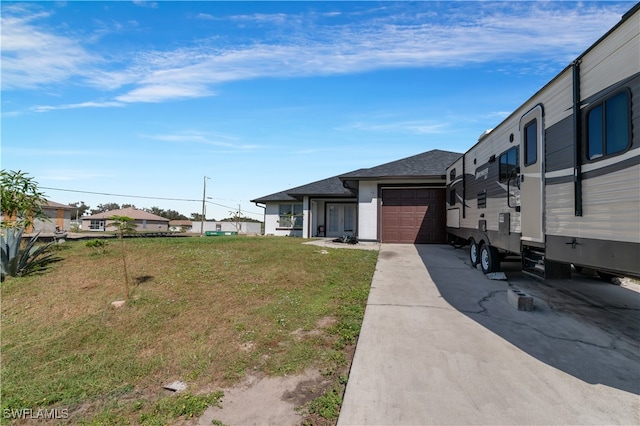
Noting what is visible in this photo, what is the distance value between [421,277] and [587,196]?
4.06m

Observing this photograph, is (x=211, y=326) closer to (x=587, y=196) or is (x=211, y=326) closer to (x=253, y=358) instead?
(x=253, y=358)

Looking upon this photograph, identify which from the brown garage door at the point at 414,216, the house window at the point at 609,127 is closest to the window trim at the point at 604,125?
the house window at the point at 609,127

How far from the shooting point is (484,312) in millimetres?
5207

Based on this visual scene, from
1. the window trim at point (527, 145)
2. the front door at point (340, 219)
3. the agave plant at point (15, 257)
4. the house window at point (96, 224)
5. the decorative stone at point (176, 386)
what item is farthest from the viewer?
the house window at point (96, 224)

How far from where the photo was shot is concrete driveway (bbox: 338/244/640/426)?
107 inches

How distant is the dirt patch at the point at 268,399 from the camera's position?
2742 millimetres

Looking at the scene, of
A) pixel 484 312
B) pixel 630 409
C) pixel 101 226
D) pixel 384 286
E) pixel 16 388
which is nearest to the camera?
pixel 630 409

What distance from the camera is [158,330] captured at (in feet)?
15.5

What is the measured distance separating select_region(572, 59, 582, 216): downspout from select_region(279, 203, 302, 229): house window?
19.1m

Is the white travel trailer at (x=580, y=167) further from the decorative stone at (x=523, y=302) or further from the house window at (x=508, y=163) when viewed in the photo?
the decorative stone at (x=523, y=302)

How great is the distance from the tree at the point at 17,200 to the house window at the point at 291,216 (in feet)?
49.6

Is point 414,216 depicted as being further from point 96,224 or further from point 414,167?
point 96,224

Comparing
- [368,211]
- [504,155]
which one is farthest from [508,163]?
[368,211]

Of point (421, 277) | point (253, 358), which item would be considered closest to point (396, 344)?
point (253, 358)
